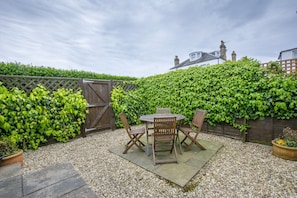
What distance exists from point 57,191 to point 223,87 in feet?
13.9

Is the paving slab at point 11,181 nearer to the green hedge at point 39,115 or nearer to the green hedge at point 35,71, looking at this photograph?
the green hedge at point 39,115

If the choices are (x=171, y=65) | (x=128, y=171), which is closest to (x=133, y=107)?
(x=128, y=171)

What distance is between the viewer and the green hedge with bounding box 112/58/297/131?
283 cm

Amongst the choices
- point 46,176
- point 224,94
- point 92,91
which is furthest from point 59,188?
point 224,94

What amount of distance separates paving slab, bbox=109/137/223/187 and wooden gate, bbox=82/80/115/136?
1.72 meters

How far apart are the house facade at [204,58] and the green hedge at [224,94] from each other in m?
10.3

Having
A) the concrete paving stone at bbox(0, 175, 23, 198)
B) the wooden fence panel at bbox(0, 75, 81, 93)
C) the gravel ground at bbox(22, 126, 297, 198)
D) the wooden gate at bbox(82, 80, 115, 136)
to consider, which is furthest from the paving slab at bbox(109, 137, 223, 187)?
the wooden fence panel at bbox(0, 75, 81, 93)

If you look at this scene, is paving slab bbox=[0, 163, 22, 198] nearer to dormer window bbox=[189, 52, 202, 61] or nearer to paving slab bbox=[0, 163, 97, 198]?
paving slab bbox=[0, 163, 97, 198]

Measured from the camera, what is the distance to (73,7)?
3.87 meters

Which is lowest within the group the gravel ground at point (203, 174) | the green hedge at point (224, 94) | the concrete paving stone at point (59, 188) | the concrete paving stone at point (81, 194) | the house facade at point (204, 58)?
the gravel ground at point (203, 174)

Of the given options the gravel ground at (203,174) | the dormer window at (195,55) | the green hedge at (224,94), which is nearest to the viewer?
the gravel ground at (203,174)

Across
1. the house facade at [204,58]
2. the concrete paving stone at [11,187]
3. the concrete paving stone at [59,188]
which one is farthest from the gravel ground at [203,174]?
the house facade at [204,58]

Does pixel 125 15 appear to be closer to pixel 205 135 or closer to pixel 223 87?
pixel 223 87

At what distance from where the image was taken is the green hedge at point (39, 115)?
289cm
